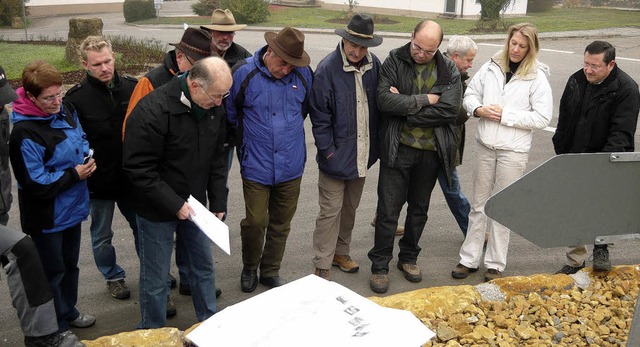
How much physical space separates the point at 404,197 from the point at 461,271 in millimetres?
821

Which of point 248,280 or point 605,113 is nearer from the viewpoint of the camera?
point 605,113

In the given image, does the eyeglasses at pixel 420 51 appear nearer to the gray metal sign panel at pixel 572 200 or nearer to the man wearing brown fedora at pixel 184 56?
the man wearing brown fedora at pixel 184 56

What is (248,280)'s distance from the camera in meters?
5.34

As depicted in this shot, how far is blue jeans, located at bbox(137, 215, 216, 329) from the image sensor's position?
4262mm

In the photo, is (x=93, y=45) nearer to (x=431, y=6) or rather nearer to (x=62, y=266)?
(x=62, y=266)

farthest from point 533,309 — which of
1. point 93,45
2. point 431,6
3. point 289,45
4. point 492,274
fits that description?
point 431,6

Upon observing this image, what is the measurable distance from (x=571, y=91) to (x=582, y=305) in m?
1.80

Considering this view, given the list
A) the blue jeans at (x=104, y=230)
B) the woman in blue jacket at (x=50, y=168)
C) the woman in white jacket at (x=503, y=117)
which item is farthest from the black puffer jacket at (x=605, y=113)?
the woman in blue jacket at (x=50, y=168)

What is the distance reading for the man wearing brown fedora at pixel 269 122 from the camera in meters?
4.86

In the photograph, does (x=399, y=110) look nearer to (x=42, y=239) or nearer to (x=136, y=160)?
(x=136, y=160)

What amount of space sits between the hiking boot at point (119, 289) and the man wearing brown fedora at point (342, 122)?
1.51 meters

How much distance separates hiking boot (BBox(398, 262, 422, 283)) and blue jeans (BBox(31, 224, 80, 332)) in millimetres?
2596

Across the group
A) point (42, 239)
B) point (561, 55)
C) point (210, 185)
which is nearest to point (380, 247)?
point (210, 185)

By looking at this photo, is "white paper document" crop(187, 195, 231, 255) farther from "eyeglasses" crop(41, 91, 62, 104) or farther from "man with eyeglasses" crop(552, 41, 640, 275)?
"man with eyeglasses" crop(552, 41, 640, 275)
